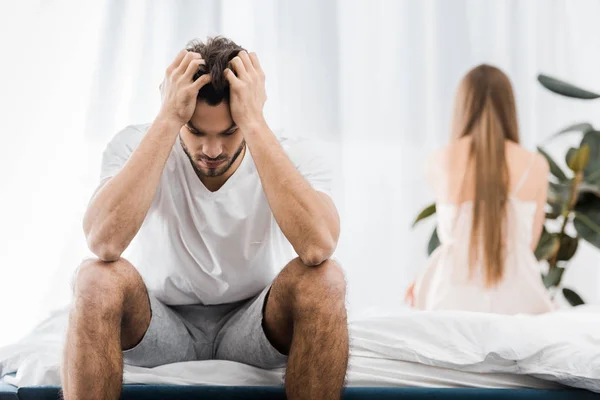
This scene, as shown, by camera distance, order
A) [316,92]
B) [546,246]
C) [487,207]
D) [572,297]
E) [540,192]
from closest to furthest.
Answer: [487,207]
[540,192]
[546,246]
[572,297]
[316,92]

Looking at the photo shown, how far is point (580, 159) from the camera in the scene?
2361 millimetres

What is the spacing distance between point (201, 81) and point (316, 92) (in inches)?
54.6

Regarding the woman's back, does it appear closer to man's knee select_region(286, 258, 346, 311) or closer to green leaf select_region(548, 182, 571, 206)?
green leaf select_region(548, 182, 571, 206)

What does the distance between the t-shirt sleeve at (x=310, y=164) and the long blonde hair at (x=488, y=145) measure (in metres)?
0.58

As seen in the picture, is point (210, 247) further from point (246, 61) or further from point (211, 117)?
point (246, 61)

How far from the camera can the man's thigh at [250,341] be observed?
1405 millimetres

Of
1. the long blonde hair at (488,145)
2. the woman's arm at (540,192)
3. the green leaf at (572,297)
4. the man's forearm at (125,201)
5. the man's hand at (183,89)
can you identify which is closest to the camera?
the man's forearm at (125,201)

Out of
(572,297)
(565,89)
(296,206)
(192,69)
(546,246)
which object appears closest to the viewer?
(296,206)

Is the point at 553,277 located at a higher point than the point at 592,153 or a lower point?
lower

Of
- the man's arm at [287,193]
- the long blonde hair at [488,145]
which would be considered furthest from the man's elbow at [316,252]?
the long blonde hair at [488,145]

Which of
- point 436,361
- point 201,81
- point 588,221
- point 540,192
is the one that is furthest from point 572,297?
point 201,81

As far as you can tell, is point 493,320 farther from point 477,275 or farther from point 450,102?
point 450,102

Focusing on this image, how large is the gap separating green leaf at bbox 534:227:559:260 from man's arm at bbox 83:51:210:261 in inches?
55.4

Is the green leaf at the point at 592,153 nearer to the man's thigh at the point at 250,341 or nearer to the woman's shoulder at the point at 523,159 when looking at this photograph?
the woman's shoulder at the point at 523,159
